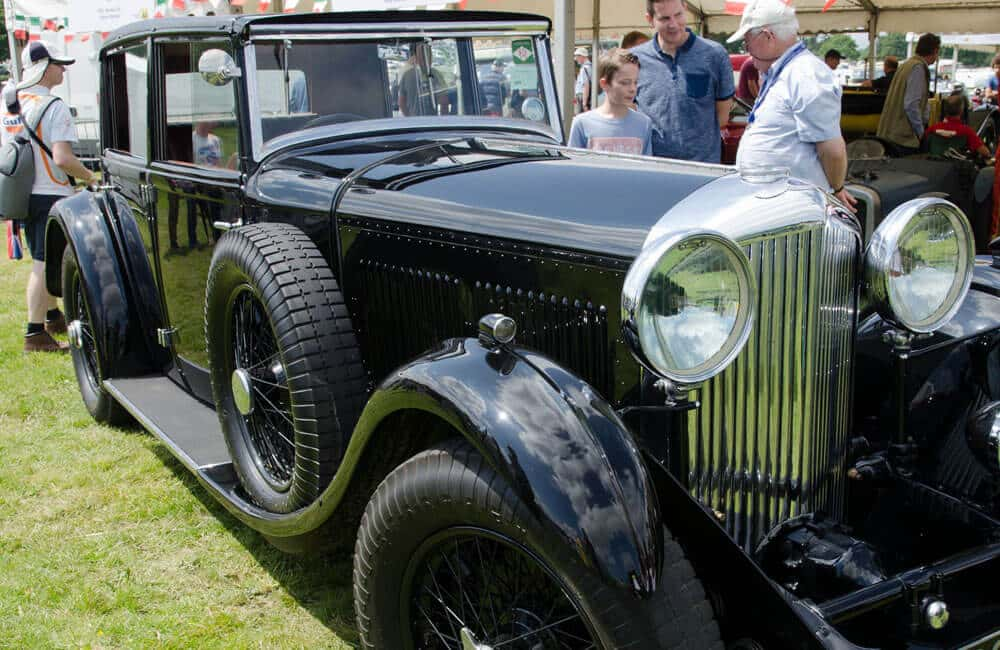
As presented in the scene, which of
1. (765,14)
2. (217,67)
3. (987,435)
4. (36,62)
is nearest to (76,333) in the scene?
(217,67)

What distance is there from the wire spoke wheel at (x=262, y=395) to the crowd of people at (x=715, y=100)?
5.96 ft

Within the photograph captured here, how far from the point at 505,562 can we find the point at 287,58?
1890 millimetres

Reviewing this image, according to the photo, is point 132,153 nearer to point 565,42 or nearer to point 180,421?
point 180,421

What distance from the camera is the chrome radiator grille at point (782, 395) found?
2037mm

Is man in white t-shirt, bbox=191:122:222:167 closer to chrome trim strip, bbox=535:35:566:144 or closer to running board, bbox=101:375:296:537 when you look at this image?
running board, bbox=101:375:296:537

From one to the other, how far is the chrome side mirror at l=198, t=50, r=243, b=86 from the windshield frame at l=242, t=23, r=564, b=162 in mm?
72

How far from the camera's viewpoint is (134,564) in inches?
121

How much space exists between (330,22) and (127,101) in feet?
4.43

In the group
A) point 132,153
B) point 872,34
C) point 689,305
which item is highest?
point 872,34

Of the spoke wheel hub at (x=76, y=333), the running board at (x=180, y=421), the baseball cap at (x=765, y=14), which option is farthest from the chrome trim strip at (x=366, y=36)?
the spoke wheel hub at (x=76, y=333)

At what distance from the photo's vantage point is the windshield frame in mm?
2910

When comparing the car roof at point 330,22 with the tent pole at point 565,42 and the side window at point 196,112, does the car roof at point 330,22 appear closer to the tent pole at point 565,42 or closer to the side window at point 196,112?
the side window at point 196,112

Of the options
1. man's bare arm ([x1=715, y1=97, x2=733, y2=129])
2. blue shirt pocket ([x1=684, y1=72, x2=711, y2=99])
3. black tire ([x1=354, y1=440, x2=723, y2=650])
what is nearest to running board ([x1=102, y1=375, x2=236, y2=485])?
black tire ([x1=354, y1=440, x2=723, y2=650])

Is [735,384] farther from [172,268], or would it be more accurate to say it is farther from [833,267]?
[172,268]
